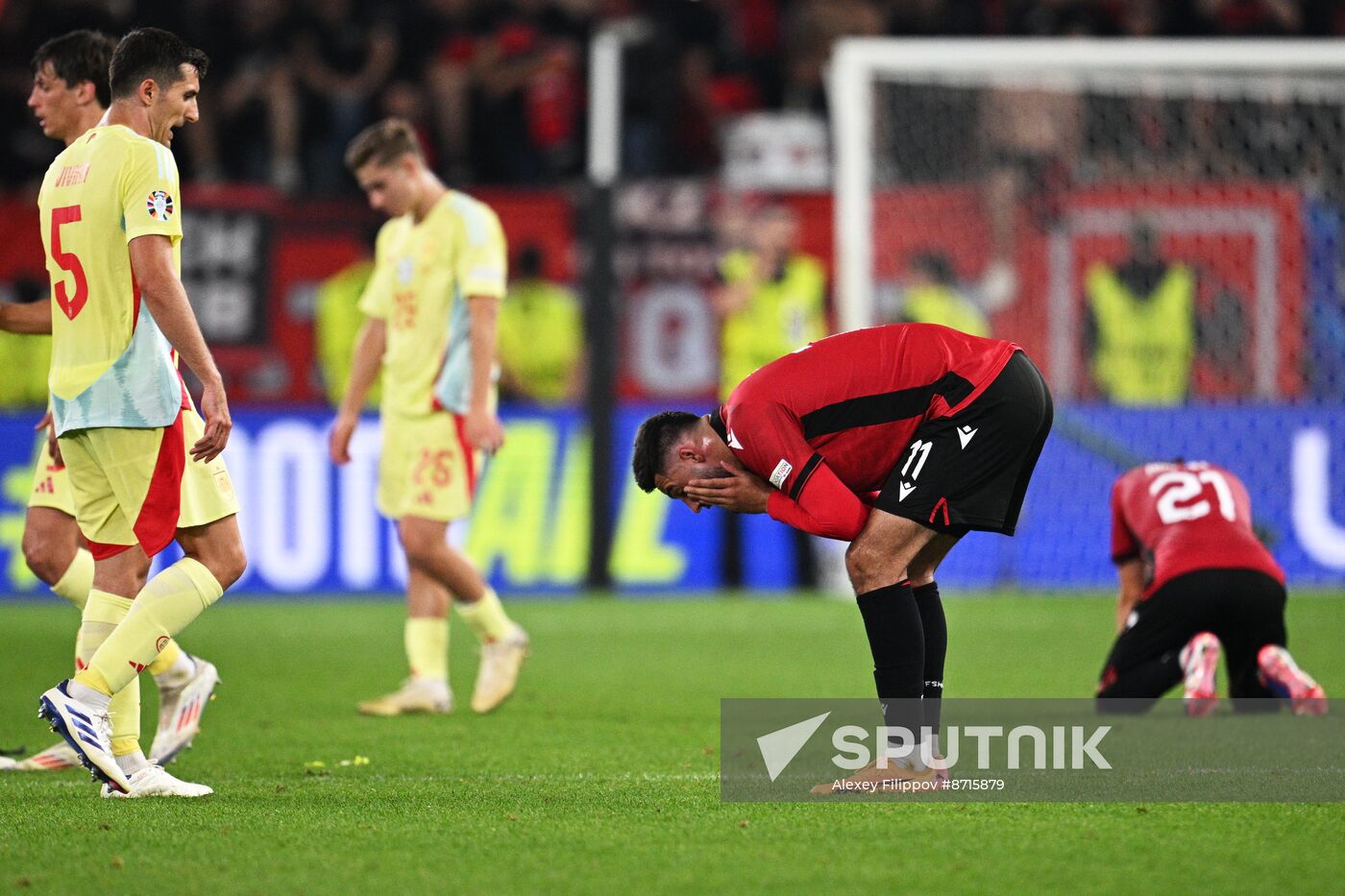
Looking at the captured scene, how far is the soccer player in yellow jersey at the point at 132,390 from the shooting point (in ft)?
15.9

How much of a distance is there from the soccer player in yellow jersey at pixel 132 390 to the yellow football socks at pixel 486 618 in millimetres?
2228

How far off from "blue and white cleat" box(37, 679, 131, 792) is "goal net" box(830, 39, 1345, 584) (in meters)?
8.21

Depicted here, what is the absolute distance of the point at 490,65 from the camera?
1507 centimetres

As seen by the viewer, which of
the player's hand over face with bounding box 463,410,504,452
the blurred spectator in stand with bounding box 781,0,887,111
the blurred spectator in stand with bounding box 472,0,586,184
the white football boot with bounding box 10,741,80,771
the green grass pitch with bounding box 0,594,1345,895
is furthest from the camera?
the blurred spectator in stand with bounding box 781,0,887,111

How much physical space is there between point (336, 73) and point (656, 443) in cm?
1083

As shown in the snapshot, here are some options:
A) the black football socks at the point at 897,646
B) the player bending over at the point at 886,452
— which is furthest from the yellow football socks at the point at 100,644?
the black football socks at the point at 897,646

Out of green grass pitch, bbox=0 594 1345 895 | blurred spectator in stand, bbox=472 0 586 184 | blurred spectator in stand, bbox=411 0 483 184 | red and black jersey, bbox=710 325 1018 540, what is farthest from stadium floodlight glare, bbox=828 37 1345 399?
red and black jersey, bbox=710 325 1018 540

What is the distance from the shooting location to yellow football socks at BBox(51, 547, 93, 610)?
5.99 m

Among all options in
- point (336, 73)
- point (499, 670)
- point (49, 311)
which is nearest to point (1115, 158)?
point (336, 73)

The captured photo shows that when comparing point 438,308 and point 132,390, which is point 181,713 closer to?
point 132,390

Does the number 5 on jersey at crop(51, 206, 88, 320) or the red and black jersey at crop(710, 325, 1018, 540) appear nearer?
the red and black jersey at crop(710, 325, 1018, 540)

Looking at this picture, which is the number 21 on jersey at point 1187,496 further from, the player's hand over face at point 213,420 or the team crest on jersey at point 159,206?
the team crest on jersey at point 159,206

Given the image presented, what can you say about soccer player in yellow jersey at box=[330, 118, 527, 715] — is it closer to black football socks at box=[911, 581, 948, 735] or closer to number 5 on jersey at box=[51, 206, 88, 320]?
number 5 on jersey at box=[51, 206, 88, 320]

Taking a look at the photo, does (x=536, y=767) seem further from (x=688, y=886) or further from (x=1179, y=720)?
(x=1179, y=720)
